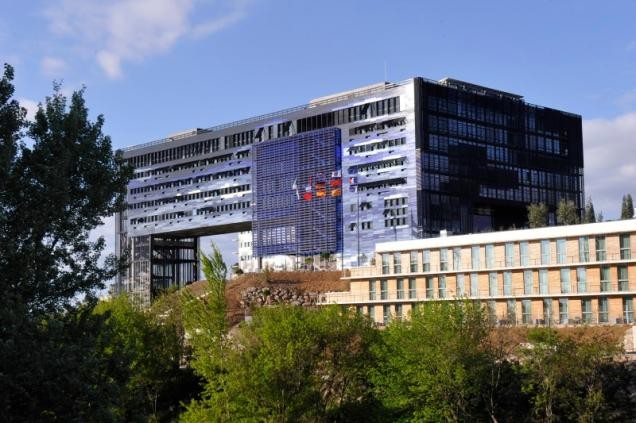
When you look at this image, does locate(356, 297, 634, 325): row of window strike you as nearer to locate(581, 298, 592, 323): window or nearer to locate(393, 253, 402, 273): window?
locate(581, 298, 592, 323): window

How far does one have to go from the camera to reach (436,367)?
6550 centimetres

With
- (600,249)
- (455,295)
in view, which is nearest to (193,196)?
(455,295)

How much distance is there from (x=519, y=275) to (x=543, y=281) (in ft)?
9.29

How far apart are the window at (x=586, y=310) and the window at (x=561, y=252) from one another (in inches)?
183

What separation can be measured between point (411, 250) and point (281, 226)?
50149mm

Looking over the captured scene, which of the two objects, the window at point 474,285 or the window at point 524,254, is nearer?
the window at point 524,254

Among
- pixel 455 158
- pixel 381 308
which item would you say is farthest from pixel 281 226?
pixel 381 308

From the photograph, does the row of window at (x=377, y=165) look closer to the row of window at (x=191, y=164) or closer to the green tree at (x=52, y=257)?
the row of window at (x=191, y=164)

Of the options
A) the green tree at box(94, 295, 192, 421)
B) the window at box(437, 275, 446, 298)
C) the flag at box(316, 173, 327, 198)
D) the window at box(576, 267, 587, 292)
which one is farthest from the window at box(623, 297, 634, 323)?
the flag at box(316, 173, 327, 198)

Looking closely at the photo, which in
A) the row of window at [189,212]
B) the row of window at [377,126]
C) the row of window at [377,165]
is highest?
the row of window at [377,126]

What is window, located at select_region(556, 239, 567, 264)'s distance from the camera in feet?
278

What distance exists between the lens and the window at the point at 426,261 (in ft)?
316

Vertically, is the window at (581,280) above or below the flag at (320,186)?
below

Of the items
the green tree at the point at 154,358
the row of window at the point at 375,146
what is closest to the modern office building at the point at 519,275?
the green tree at the point at 154,358
